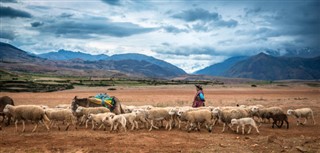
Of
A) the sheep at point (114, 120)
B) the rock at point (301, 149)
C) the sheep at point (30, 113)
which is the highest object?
the sheep at point (30, 113)

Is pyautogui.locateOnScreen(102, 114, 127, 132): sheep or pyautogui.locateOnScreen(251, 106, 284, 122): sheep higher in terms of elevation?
pyautogui.locateOnScreen(251, 106, 284, 122): sheep

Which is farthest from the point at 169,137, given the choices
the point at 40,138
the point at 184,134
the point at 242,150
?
the point at 40,138

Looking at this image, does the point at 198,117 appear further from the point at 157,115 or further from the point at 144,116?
the point at 144,116

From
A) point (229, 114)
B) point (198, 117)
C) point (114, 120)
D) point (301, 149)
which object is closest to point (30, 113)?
point (114, 120)

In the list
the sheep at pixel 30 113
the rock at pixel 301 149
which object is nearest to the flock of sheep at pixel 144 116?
the sheep at pixel 30 113

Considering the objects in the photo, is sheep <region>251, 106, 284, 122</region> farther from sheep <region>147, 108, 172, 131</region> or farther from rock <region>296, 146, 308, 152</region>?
rock <region>296, 146, 308, 152</region>

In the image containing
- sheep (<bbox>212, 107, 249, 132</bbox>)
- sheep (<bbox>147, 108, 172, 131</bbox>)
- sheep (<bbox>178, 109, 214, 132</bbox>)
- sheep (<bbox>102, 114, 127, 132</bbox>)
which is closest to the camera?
sheep (<bbox>102, 114, 127, 132</bbox>)

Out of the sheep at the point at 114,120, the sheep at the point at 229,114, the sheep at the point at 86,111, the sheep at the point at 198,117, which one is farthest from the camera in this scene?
the sheep at the point at 86,111

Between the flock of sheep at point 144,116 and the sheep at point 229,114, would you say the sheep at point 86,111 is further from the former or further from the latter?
the sheep at point 229,114

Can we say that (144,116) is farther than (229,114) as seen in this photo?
Yes

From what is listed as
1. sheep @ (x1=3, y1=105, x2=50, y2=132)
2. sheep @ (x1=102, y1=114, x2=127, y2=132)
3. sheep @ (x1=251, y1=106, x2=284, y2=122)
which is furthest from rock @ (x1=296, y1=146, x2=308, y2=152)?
sheep @ (x1=3, y1=105, x2=50, y2=132)

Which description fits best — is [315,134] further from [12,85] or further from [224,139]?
[12,85]

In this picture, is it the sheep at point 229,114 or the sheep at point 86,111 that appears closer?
the sheep at point 229,114

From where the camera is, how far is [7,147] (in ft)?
38.7
